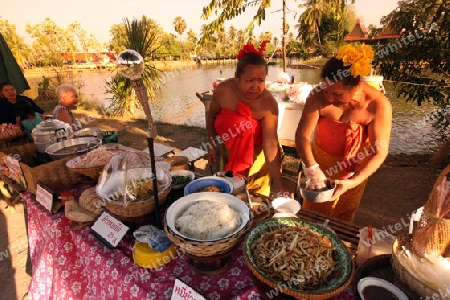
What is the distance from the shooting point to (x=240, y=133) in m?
2.20

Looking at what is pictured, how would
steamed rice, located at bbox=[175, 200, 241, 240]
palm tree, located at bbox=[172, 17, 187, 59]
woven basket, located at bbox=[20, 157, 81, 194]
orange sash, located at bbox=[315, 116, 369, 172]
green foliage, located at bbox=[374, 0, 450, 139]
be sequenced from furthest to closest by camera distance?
palm tree, located at bbox=[172, 17, 187, 59] < green foliage, located at bbox=[374, 0, 450, 139] < orange sash, located at bbox=[315, 116, 369, 172] < woven basket, located at bbox=[20, 157, 81, 194] < steamed rice, located at bbox=[175, 200, 241, 240]

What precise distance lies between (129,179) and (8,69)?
6176 millimetres

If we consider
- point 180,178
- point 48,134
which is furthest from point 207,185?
point 48,134

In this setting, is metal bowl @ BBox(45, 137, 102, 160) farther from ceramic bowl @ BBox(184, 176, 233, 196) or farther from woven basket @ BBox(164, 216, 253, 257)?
woven basket @ BBox(164, 216, 253, 257)

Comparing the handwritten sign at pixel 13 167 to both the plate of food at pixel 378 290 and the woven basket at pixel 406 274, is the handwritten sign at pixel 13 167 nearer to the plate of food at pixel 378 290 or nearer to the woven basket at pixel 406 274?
the plate of food at pixel 378 290

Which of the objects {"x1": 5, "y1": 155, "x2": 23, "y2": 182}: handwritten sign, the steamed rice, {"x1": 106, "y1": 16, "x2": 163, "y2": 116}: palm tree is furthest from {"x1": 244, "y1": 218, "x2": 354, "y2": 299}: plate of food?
{"x1": 106, "y1": 16, "x2": 163, "y2": 116}: palm tree

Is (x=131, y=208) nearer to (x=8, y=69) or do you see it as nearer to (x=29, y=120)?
(x=29, y=120)

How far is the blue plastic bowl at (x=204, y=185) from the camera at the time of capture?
1590mm

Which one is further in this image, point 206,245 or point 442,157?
point 442,157

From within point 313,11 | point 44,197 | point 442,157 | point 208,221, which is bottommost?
point 442,157

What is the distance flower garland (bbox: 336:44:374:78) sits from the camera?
1533 millimetres

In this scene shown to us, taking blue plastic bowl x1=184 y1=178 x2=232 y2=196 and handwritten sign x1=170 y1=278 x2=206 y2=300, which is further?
blue plastic bowl x1=184 y1=178 x2=232 y2=196

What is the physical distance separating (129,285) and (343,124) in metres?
1.89

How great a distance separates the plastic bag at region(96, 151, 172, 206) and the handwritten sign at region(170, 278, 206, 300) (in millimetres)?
531
